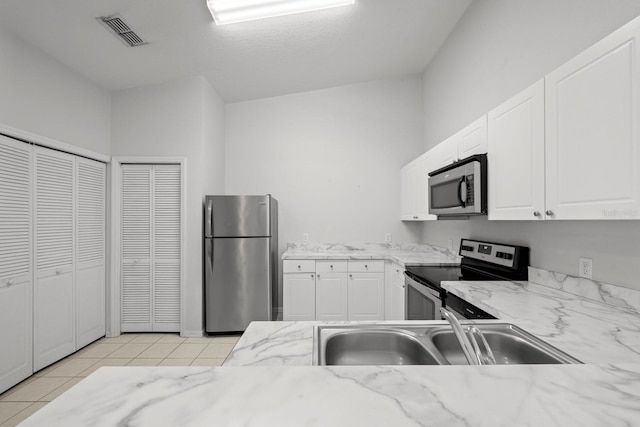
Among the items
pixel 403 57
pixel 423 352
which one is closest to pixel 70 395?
pixel 423 352

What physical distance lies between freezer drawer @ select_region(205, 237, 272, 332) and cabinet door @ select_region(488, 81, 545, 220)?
7.77 ft

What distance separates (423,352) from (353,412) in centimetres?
67

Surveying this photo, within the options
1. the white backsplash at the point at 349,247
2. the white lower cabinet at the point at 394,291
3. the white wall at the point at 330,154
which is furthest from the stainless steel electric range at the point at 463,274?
the white wall at the point at 330,154

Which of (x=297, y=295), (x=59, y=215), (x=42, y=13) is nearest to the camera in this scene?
(x=42, y=13)

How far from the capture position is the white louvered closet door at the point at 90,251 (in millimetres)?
3078

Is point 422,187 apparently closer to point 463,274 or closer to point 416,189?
point 416,189

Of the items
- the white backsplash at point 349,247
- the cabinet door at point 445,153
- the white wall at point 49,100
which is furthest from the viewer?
the white backsplash at point 349,247

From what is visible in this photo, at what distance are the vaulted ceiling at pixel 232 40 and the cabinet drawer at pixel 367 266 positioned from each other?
2366 millimetres

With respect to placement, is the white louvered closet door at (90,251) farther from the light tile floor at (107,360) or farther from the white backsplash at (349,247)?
the white backsplash at (349,247)

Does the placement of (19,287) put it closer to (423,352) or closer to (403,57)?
(423,352)

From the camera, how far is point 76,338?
9.99 feet

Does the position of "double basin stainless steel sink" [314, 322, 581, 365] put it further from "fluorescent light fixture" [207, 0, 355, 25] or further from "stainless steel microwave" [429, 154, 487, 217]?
"fluorescent light fixture" [207, 0, 355, 25]

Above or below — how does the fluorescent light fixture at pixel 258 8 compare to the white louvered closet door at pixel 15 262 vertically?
above

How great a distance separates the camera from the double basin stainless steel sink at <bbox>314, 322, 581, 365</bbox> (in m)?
1.05
